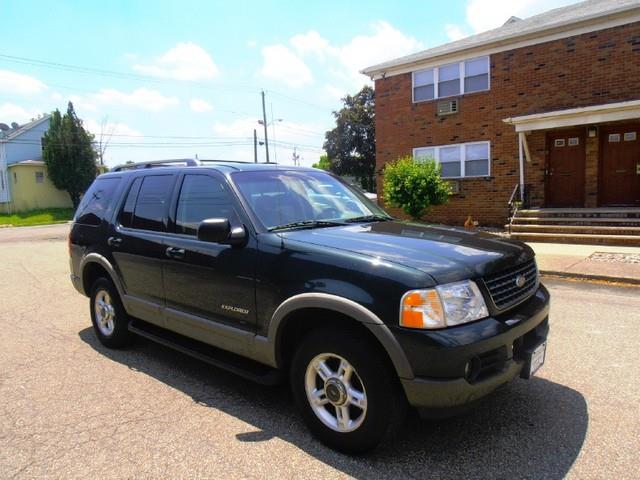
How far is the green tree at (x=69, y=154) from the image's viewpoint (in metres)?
35.1

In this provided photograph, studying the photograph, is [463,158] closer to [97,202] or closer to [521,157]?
[521,157]

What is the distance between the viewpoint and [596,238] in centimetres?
1097

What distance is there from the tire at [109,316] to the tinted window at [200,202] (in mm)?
1363

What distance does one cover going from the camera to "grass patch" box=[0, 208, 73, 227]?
104 ft

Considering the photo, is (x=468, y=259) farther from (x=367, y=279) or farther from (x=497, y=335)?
(x=367, y=279)

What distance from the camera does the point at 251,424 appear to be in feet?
10.4

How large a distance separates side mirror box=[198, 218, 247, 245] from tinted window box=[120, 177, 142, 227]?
1626 mm

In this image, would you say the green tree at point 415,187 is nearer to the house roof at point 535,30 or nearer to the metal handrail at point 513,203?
the metal handrail at point 513,203

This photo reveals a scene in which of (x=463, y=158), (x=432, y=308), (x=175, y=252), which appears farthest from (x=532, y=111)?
(x=432, y=308)

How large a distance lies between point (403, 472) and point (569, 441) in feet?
3.54

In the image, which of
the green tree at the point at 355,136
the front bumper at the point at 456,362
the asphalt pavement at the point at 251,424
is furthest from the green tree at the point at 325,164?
the front bumper at the point at 456,362

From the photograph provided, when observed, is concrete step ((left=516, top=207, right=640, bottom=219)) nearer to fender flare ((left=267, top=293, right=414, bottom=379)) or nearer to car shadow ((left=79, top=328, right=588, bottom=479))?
car shadow ((left=79, top=328, right=588, bottom=479))

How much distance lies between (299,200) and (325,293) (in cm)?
122

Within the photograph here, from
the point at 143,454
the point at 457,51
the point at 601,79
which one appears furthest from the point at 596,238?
the point at 143,454
